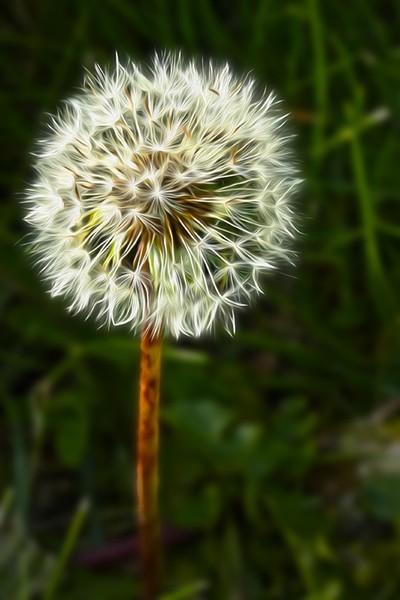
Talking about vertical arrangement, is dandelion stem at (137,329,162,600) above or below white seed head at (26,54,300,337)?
below

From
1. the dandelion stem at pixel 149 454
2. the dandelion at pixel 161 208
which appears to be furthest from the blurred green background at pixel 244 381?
the dandelion at pixel 161 208

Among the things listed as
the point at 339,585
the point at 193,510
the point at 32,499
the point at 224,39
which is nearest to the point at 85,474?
the point at 32,499

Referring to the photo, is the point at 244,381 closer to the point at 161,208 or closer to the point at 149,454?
the point at 149,454

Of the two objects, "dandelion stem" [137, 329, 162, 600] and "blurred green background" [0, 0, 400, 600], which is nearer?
"dandelion stem" [137, 329, 162, 600]

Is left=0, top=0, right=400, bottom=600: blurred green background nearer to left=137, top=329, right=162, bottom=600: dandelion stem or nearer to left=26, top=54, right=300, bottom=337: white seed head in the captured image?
left=137, top=329, right=162, bottom=600: dandelion stem

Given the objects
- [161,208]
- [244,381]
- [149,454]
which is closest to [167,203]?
[161,208]

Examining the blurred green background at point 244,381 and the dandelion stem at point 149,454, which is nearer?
the dandelion stem at point 149,454

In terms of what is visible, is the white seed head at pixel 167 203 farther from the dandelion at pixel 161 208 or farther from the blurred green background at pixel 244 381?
the blurred green background at pixel 244 381

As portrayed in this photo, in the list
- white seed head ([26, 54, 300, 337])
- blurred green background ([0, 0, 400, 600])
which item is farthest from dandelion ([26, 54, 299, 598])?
blurred green background ([0, 0, 400, 600])

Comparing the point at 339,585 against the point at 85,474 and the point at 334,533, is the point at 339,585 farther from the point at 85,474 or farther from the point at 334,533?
the point at 85,474
